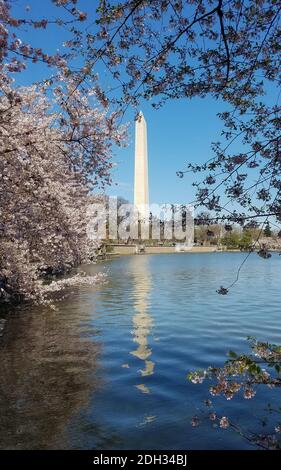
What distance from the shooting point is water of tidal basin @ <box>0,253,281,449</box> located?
24.1 feet

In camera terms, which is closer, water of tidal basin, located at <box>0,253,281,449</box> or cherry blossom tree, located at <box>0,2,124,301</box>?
water of tidal basin, located at <box>0,253,281,449</box>

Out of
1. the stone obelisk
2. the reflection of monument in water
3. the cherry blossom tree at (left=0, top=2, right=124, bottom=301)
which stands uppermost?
the stone obelisk

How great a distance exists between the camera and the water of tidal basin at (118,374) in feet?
24.1

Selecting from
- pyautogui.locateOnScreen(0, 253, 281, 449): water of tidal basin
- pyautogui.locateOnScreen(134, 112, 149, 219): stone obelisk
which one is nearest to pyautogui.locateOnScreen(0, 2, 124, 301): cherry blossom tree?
pyautogui.locateOnScreen(0, 253, 281, 449): water of tidal basin

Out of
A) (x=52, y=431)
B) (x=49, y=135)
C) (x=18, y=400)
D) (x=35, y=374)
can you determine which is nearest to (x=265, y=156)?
(x=52, y=431)

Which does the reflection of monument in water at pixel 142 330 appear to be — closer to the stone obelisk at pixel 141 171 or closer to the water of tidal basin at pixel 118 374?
the water of tidal basin at pixel 118 374

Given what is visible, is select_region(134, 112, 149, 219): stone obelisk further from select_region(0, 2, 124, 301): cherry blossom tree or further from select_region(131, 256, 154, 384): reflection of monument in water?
select_region(0, 2, 124, 301): cherry blossom tree

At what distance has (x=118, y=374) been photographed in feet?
35.6

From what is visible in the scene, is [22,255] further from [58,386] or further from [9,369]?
[58,386]

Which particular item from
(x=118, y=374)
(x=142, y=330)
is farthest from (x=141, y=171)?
(x=118, y=374)

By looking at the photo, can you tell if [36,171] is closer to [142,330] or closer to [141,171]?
[142,330]

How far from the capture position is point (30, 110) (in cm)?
1664

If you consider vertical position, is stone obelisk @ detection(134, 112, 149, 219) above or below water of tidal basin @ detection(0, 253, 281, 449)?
above

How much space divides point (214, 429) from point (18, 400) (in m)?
3.60
